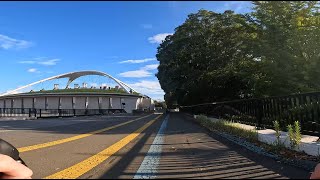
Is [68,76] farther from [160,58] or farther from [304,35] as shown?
[304,35]

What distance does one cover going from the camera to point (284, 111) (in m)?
11.2

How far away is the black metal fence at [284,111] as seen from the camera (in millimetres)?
9125

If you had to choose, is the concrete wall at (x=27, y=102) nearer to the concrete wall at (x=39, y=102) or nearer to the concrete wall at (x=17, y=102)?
the concrete wall at (x=17, y=102)

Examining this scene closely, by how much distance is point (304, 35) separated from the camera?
1873 centimetres

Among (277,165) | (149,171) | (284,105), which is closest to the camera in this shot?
(149,171)

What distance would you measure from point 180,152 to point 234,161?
180cm

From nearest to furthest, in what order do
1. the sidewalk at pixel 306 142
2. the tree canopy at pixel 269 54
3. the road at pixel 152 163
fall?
1. the road at pixel 152 163
2. the sidewalk at pixel 306 142
3. the tree canopy at pixel 269 54

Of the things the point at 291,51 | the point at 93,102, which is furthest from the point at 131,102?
the point at 291,51

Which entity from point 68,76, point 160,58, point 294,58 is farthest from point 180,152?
point 68,76

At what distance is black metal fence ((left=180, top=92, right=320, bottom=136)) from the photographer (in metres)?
9.12

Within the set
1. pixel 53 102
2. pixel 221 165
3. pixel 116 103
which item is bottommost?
pixel 221 165

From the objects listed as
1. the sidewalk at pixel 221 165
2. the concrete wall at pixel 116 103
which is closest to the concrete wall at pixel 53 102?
the concrete wall at pixel 116 103

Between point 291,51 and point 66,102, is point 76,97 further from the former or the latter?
point 291,51

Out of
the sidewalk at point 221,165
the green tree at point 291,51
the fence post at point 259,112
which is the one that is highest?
the green tree at point 291,51
